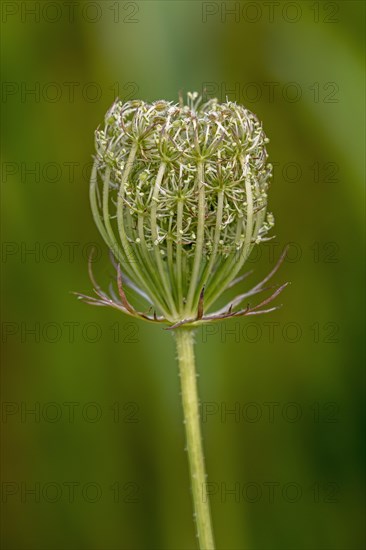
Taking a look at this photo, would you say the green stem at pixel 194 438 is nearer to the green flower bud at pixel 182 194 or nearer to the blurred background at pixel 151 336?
the green flower bud at pixel 182 194

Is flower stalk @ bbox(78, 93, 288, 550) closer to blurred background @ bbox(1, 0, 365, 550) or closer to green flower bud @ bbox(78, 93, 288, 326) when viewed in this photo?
green flower bud @ bbox(78, 93, 288, 326)

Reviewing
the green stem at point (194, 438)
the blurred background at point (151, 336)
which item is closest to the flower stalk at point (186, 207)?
the green stem at point (194, 438)

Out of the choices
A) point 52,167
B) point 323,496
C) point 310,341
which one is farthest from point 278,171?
point 323,496

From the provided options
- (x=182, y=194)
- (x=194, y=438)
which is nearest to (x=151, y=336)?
(x=194, y=438)

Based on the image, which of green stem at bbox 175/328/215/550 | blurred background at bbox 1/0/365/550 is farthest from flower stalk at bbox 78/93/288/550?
blurred background at bbox 1/0/365/550

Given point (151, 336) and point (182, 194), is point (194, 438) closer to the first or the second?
point (182, 194)

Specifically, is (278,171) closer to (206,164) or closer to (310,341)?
(310,341)
